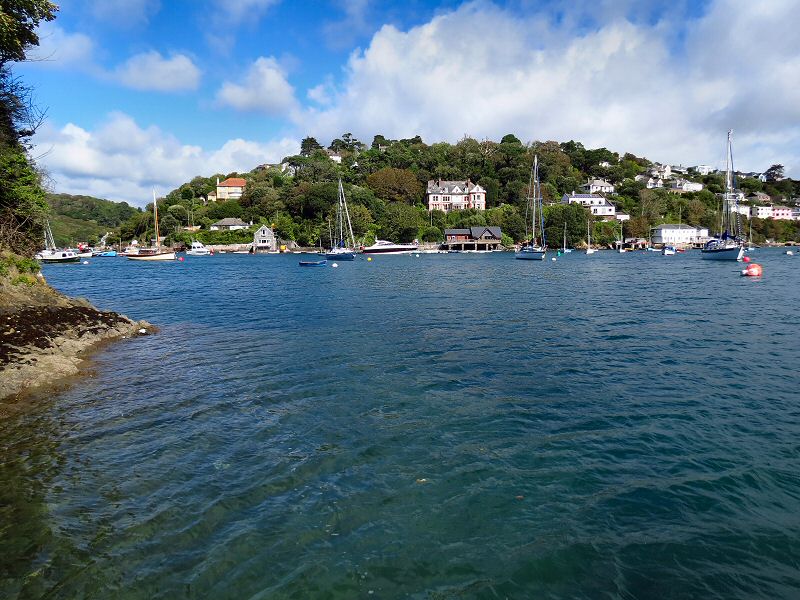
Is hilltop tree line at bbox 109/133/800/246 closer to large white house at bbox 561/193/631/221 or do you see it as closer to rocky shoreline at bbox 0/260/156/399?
large white house at bbox 561/193/631/221

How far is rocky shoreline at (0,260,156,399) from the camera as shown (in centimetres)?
1486

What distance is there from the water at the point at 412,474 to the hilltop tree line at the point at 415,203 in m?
124

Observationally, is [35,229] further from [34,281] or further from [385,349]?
[385,349]

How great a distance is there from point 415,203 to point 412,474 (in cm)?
16672

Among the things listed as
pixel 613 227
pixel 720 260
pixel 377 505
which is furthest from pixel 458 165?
pixel 377 505

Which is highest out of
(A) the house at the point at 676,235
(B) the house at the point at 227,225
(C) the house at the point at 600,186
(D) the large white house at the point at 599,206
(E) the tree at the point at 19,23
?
(C) the house at the point at 600,186

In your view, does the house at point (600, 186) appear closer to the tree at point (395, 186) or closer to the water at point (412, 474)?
the tree at point (395, 186)

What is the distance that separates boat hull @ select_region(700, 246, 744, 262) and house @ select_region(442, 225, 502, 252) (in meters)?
68.2

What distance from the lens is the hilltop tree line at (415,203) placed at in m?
146

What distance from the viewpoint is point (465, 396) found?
44.2ft

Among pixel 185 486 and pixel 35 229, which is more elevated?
pixel 35 229

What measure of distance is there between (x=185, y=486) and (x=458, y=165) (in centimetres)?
18928

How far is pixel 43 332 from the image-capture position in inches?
733

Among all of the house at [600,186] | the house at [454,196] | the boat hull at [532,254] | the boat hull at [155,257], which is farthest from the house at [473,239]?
the boat hull at [155,257]
